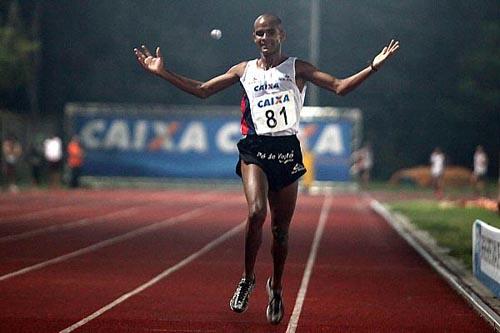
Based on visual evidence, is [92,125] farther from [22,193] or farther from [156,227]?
[156,227]

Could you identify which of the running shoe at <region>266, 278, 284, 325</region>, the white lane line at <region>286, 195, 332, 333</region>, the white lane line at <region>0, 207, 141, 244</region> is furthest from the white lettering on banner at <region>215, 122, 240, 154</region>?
the running shoe at <region>266, 278, 284, 325</region>

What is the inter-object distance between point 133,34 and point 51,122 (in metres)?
11.1

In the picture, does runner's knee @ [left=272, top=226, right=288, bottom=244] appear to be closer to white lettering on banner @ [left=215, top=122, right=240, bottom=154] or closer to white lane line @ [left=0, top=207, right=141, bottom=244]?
white lane line @ [left=0, top=207, right=141, bottom=244]

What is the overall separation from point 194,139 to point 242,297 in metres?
38.6

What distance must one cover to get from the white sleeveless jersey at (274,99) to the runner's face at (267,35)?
18 cm

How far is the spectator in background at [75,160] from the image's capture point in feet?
150

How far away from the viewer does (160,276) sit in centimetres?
1460

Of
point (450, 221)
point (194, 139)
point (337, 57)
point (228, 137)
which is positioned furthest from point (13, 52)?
point (450, 221)

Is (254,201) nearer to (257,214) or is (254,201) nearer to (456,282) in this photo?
(257,214)

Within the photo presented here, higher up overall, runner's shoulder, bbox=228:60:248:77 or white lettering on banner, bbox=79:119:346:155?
runner's shoulder, bbox=228:60:248:77

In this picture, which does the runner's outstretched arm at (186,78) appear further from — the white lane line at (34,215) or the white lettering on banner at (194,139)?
the white lettering on banner at (194,139)

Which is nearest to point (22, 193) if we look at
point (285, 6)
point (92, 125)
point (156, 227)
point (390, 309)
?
point (92, 125)

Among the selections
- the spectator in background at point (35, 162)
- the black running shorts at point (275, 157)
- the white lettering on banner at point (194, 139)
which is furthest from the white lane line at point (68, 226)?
the white lettering on banner at point (194, 139)

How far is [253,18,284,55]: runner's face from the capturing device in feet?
33.3
